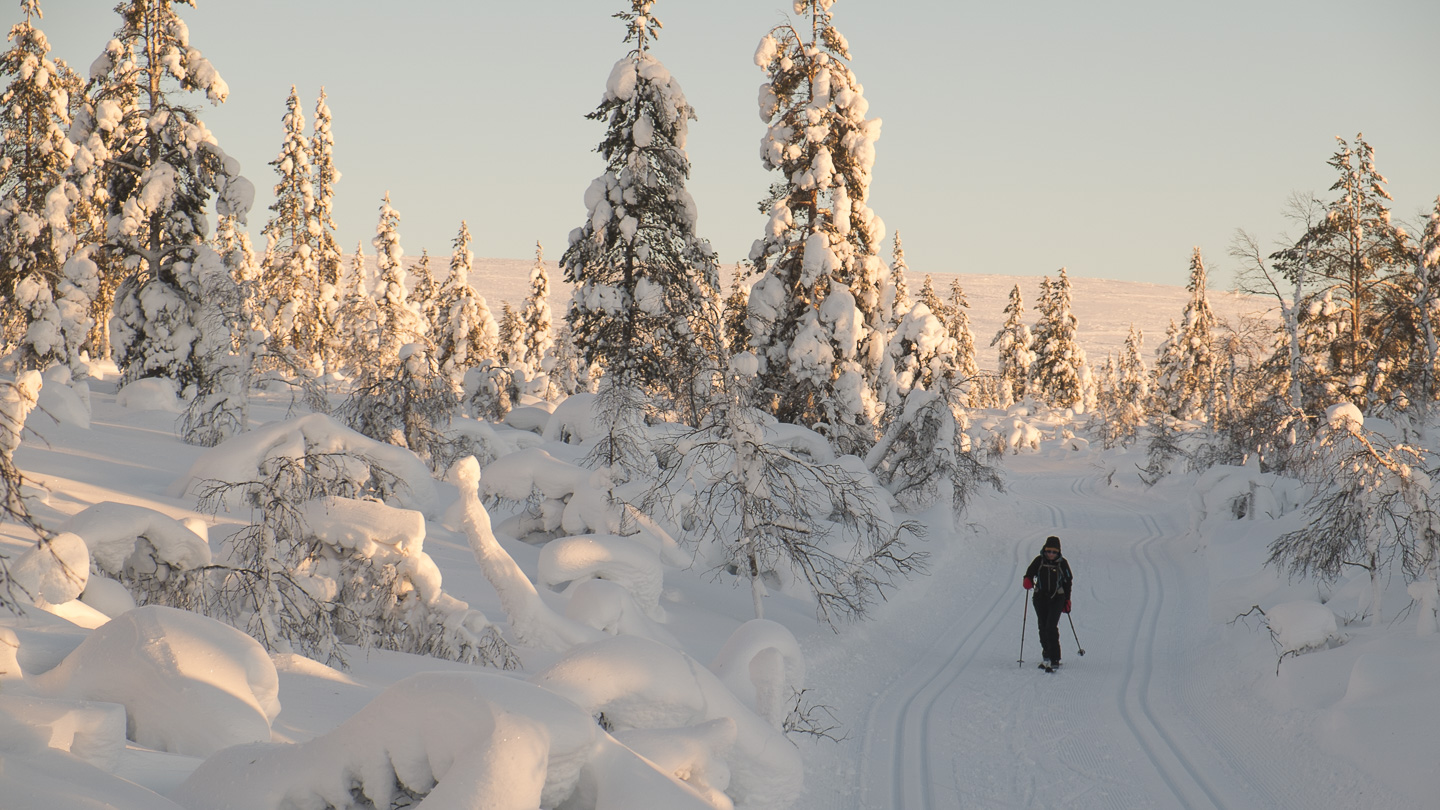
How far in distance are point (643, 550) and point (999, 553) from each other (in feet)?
41.0

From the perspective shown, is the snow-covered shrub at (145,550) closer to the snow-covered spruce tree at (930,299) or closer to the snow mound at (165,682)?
the snow mound at (165,682)

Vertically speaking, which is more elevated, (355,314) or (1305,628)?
(355,314)

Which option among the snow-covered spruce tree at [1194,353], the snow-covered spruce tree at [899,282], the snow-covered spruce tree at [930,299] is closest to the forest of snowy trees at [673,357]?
the snow-covered spruce tree at [899,282]

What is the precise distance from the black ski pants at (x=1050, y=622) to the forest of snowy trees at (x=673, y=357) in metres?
2.68

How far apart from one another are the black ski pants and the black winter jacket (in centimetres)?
10

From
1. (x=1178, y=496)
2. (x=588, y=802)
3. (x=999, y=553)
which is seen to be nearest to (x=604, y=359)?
(x=999, y=553)

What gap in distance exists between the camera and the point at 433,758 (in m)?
4.95

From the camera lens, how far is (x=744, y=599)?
15.5 metres

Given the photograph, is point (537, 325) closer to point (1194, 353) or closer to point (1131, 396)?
point (1194, 353)

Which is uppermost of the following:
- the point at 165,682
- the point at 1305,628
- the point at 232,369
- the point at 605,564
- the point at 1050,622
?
the point at 232,369

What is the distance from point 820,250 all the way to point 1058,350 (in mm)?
47884

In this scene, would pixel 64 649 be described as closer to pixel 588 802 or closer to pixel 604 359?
pixel 588 802

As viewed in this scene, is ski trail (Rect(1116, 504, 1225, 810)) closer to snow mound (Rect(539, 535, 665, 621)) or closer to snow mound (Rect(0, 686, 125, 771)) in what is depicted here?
snow mound (Rect(539, 535, 665, 621))

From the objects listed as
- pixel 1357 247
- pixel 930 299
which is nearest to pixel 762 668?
pixel 1357 247
